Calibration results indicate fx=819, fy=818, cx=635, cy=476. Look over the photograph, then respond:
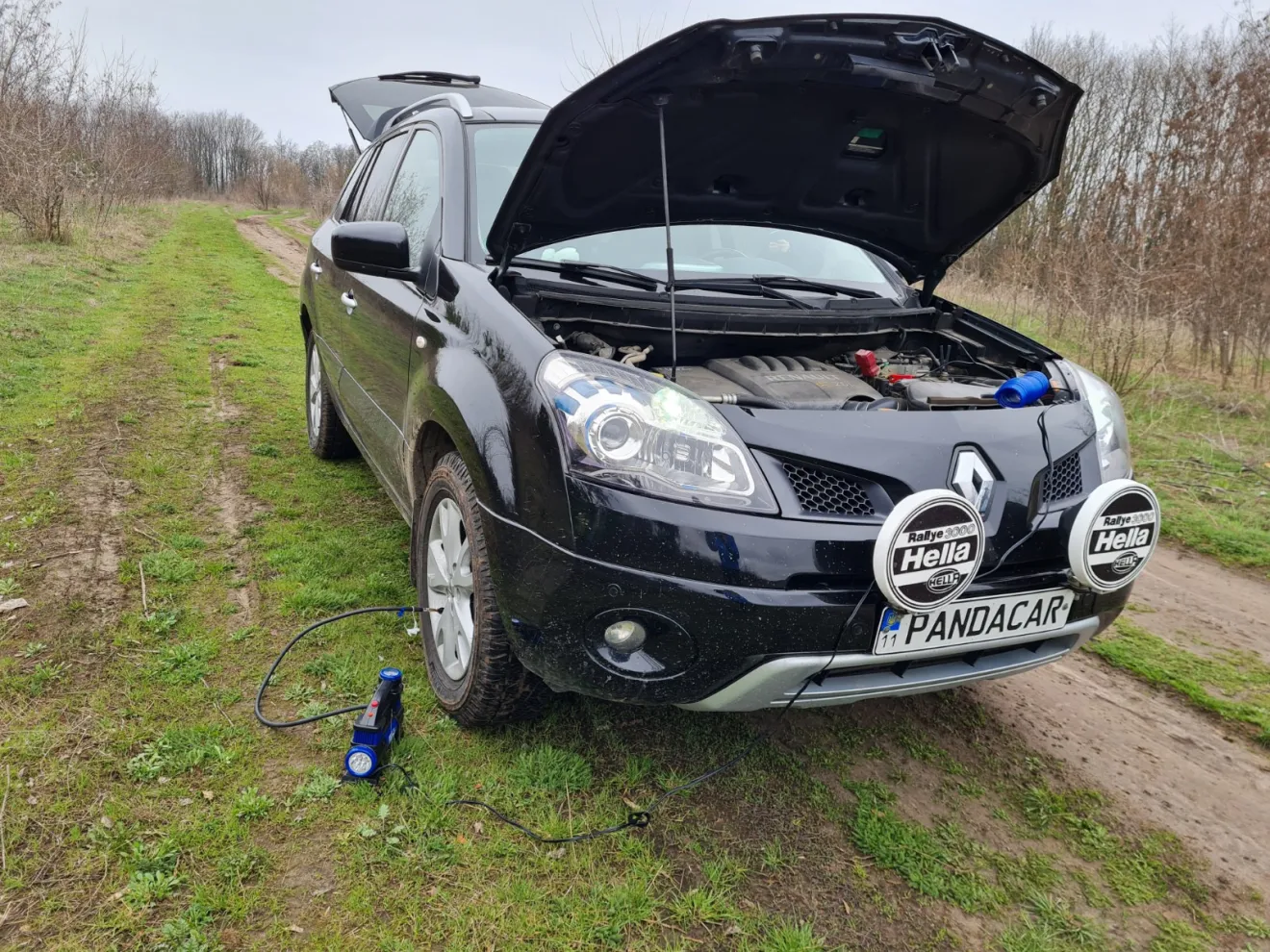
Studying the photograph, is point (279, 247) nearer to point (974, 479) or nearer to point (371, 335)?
point (371, 335)

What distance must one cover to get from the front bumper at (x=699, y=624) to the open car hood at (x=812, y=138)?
1086 millimetres

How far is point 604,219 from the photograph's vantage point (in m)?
2.69

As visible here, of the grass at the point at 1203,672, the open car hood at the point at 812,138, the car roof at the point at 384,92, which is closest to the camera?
the open car hood at the point at 812,138

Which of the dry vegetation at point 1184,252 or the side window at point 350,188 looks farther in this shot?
the dry vegetation at point 1184,252

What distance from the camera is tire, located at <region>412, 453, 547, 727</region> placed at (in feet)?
7.15

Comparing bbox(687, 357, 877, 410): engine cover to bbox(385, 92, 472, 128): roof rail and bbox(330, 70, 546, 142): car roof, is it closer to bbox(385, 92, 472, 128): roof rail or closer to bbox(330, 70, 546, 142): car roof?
bbox(385, 92, 472, 128): roof rail

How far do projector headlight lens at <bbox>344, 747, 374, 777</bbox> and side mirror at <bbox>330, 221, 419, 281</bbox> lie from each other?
1.48 m

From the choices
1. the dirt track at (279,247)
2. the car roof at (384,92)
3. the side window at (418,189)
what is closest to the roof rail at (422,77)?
the car roof at (384,92)

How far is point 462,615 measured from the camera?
2416 millimetres

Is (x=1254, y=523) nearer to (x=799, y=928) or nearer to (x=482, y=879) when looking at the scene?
(x=799, y=928)

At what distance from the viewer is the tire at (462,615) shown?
2.18 m

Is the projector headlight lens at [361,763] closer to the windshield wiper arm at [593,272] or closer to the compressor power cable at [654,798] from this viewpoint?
the compressor power cable at [654,798]

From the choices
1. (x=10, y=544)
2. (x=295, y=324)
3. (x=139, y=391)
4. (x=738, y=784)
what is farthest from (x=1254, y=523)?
Result: (x=295, y=324)

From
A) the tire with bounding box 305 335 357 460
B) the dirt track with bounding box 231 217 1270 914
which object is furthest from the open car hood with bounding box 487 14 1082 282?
the tire with bounding box 305 335 357 460
